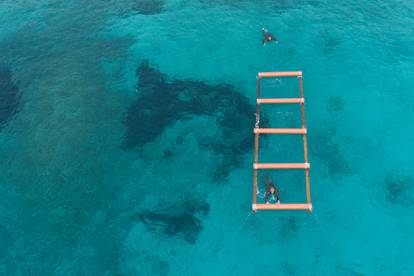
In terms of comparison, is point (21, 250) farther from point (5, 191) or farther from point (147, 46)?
point (147, 46)

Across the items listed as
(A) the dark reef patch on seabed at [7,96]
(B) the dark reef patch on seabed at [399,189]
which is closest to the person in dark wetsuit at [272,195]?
(B) the dark reef patch on seabed at [399,189]

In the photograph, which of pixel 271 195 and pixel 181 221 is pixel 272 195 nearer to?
pixel 271 195

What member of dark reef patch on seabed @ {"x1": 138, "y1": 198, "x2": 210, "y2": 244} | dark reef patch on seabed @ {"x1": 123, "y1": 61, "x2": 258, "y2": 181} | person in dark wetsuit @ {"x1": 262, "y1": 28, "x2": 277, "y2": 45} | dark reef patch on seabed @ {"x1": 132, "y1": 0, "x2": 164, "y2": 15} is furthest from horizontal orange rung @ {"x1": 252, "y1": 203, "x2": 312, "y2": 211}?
dark reef patch on seabed @ {"x1": 132, "y1": 0, "x2": 164, "y2": 15}

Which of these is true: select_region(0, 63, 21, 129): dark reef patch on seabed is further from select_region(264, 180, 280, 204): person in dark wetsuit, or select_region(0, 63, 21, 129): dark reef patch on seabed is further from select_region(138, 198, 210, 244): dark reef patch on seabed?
A: select_region(264, 180, 280, 204): person in dark wetsuit

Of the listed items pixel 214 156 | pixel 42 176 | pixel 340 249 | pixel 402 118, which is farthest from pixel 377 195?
pixel 42 176

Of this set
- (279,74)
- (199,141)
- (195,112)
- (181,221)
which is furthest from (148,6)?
(181,221)
